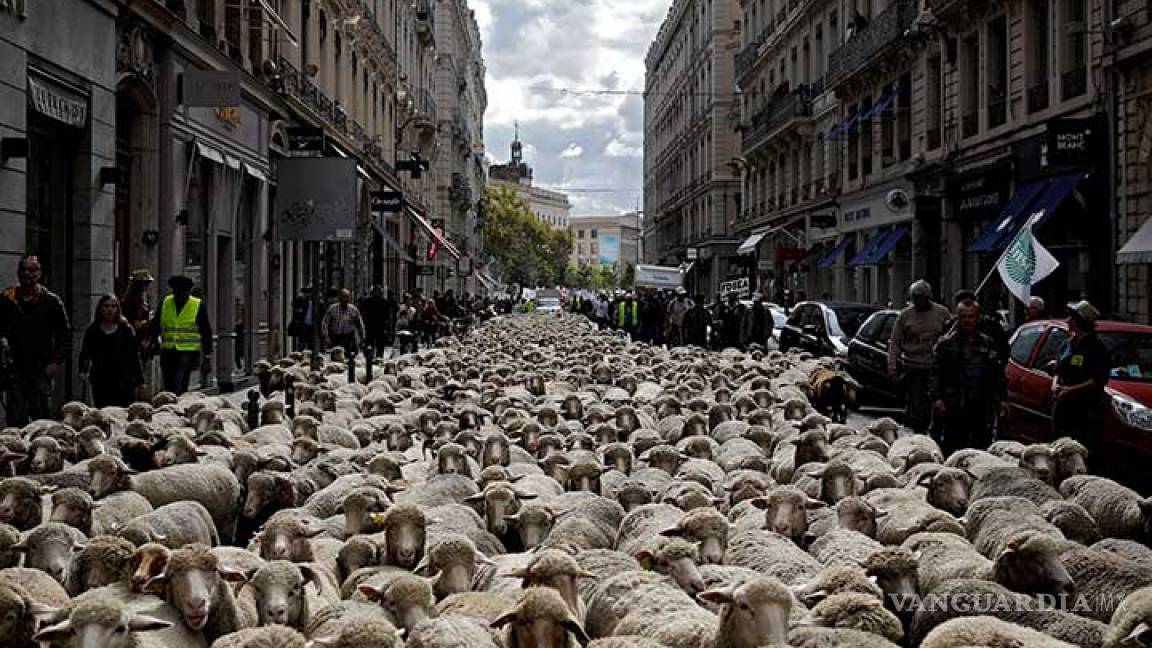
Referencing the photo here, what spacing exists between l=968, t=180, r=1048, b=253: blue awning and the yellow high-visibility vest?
15040mm

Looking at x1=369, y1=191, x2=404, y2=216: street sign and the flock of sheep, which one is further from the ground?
x1=369, y1=191, x2=404, y2=216: street sign

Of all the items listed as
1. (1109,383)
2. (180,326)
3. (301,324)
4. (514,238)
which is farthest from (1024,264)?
(514,238)

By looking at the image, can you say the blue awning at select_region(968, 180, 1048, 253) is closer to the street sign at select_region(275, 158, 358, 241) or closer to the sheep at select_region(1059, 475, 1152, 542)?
the street sign at select_region(275, 158, 358, 241)

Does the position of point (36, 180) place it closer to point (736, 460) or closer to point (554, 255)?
point (736, 460)

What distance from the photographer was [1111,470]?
10141 millimetres

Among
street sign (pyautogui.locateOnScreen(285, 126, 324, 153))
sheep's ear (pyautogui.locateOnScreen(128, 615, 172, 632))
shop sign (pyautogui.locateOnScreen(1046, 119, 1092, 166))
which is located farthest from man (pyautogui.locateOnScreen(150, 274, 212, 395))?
shop sign (pyautogui.locateOnScreen(1046, 119, 1092, 166))

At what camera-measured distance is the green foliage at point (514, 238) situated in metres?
122

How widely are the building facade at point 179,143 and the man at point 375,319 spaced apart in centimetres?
173

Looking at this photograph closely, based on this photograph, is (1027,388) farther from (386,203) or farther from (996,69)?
(386,203)

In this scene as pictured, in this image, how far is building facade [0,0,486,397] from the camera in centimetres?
1429

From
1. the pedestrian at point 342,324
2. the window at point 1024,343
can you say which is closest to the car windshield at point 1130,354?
the window at point 1024,343

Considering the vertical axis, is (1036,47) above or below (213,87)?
above

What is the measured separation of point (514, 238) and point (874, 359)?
353 ft

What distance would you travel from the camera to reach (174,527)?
24.2 ft
